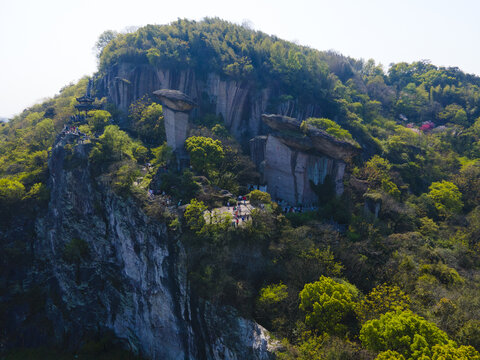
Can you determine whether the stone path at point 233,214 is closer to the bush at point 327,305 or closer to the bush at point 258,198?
the bush at point 258,198

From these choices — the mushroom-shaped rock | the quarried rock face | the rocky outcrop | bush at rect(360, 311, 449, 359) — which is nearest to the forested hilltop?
bush at rect(360, 311, 449, 359)

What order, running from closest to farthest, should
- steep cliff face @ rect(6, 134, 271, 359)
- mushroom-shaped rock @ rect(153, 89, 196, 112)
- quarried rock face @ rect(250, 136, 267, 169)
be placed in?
steep cliff face @ rect(6, 134, 271, 359)
mushroom-shaped rock @ rect(153, 89, 196, 112)
quarried rock face @ rect(250, 136, 267, 169)

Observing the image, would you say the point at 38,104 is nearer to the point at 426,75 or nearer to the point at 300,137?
the point at 300,137

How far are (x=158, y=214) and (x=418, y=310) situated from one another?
1850 centimetres

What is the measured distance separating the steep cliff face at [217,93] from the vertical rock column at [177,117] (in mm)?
12986

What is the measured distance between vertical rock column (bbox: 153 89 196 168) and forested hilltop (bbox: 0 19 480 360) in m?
1.26

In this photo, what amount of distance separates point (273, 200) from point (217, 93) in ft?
65.8

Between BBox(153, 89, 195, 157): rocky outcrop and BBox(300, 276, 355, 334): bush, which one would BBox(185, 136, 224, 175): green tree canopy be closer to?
BBox(153, 89, 195, 157): rocky outcrop

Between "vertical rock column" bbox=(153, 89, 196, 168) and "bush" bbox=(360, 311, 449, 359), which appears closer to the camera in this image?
"bush" bbox=(360, 311, 449, 359)

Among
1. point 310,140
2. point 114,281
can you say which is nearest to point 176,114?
point 310,140

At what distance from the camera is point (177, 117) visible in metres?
30.4

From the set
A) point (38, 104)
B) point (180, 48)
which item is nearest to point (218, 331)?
point (180, 48)

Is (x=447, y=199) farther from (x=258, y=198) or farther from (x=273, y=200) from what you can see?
(x=258, y=198)

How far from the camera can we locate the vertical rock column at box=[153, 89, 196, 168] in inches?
1176
